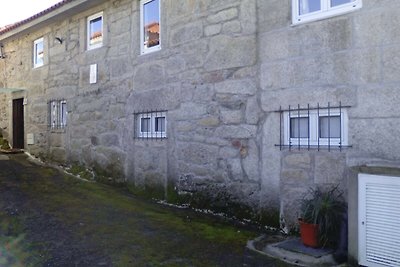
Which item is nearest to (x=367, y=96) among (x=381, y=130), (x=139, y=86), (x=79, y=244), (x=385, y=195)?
(x=381, y=130)

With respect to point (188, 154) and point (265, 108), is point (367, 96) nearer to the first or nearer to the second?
point (265, 108)

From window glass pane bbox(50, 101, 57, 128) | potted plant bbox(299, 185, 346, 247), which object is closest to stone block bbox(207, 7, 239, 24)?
potted plant bbox(299, 185, 346, 247)

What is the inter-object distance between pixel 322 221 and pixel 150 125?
13.2 ft

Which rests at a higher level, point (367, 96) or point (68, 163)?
point (367, 96)

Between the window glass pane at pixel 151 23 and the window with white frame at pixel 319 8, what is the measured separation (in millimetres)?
3033

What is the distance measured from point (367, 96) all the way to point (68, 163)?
Result: 24.2 feet

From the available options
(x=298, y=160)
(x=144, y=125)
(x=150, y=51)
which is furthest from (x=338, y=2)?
(x=144, y=125)

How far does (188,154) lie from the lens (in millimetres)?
6738

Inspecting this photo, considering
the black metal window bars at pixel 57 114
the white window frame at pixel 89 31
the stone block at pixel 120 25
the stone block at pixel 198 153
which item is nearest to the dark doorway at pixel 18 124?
the black metal window bars at pixel 57 114

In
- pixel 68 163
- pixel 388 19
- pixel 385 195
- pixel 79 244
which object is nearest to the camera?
pixel 385 195

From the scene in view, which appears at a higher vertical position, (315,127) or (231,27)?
(231,27)

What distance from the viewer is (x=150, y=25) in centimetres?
778

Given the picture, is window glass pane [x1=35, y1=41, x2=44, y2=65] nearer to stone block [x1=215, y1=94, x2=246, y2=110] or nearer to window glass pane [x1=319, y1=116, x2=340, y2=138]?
stone block [x1=215, y1=94, x2=246, y2=110]

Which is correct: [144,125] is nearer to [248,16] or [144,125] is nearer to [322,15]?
[248,16]
